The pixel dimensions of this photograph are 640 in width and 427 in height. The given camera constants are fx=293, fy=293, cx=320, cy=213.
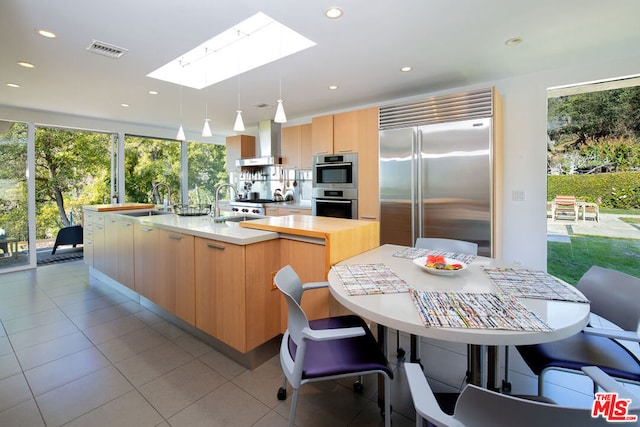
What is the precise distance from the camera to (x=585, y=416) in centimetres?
58

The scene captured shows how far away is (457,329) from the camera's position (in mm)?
977

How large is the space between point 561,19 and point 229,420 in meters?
3.45

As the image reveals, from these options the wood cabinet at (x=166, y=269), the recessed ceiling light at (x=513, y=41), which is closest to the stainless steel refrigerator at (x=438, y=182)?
the recessed ceiling light at (x=513, y=41)

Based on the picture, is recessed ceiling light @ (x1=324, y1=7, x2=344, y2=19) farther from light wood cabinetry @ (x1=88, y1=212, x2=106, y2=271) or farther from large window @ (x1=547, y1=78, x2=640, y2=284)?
light wood cabinetry @ (x1=88, y1=212, x2=106, y2=271)

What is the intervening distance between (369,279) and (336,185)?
289cm

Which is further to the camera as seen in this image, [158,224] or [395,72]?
[395,72]

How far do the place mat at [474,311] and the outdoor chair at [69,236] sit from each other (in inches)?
237

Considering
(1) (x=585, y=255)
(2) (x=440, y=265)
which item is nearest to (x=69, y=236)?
(2) (x=440, y=265)

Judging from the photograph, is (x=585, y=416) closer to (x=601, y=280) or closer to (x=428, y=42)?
(x=601, y=280)

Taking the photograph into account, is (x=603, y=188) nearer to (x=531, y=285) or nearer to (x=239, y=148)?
(x=531, y=285)

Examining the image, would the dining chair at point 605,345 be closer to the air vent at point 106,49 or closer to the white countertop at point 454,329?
the white countertop at point 454,329

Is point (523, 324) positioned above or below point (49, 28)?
below

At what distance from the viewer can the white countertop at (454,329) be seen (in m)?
0.95

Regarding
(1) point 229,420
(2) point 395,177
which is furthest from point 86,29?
(2) point 395,177
